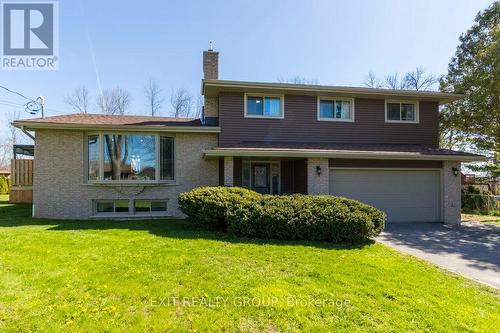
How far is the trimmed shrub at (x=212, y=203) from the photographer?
8.20 metres

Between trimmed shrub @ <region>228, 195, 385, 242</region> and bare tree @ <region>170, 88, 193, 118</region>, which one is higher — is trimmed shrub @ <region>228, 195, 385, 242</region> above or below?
below

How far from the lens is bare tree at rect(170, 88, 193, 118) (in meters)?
32.0

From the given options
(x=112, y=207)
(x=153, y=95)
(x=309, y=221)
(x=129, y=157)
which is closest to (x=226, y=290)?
(x=309, y=221)

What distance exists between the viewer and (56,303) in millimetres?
3887

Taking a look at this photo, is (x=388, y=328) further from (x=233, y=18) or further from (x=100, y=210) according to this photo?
(x=233, y=18)

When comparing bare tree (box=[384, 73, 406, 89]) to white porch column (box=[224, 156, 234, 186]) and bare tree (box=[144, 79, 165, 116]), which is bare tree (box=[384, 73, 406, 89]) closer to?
bare tree (box=[144, 79, 165, 116])

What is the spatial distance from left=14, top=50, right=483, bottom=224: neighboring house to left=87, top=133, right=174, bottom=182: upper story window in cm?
4

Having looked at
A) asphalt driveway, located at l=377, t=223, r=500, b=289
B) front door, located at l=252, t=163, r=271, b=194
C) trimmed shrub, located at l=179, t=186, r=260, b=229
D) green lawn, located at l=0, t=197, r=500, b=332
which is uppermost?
front door, located at l=252, t=163, r=271, b=194

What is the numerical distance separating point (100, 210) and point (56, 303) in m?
8.25

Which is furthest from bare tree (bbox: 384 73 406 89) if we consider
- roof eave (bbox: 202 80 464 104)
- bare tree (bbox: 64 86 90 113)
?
bare tree (bbox: 64 86 90 113)

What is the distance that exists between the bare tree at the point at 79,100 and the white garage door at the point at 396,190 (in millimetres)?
30587

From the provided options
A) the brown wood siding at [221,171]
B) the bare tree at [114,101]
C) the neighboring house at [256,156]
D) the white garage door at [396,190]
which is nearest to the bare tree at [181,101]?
the bare tree at [114,101]

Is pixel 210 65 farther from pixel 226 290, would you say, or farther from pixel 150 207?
pixel 226 290

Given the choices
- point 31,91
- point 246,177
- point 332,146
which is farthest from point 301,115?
point 31,91
